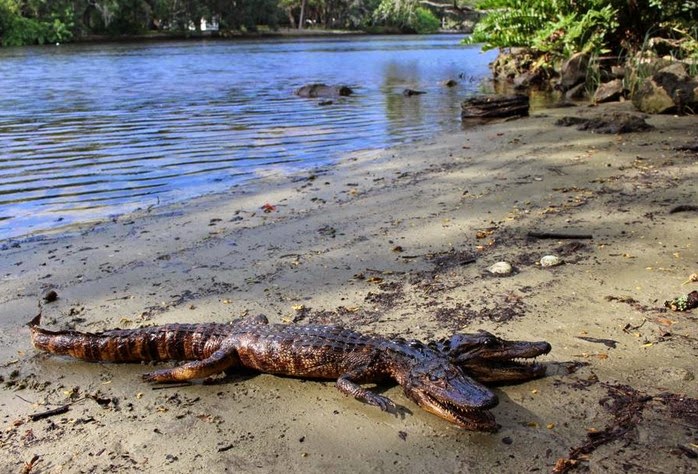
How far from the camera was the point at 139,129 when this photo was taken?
12539mm

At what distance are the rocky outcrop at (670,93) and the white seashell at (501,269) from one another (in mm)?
8085

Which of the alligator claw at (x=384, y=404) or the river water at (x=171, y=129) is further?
the river water at (x=171, y=129)

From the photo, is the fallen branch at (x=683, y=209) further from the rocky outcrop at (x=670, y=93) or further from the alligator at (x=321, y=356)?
the rocky outcrop at (x=670, y=93)

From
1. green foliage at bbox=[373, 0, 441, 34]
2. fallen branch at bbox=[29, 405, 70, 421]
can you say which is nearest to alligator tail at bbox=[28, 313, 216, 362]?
fallen branch at bbox=[29, 405, 70, 421]

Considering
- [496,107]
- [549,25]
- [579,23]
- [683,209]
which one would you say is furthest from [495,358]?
[549,25]

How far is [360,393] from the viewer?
2992 millimetres

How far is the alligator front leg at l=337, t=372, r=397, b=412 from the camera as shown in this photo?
9.64ft

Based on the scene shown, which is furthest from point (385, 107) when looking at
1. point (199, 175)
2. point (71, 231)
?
point (71, 231)

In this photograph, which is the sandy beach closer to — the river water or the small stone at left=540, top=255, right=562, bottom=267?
the small stone at left=540, top=255, right=562, bottom=267

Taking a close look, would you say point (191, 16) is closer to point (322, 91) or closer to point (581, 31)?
point (322, 91)

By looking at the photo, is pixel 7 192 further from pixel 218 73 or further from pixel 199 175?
pixel 218 73

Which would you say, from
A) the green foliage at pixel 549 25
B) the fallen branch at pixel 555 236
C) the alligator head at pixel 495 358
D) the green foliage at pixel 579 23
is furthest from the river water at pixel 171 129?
the alligator head at pixel 495 358

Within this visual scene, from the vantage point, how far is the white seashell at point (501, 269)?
434 cm

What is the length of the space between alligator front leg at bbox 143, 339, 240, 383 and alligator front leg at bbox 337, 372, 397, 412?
638 mm
